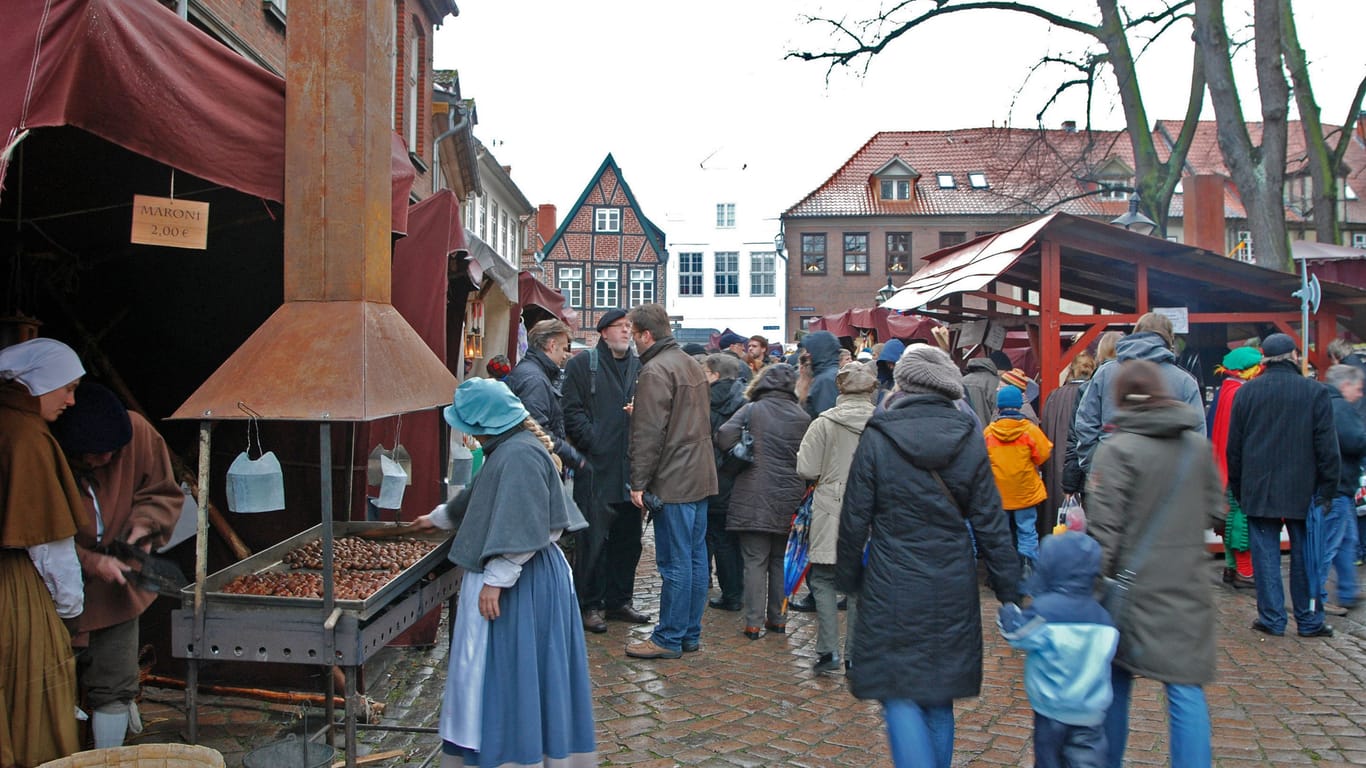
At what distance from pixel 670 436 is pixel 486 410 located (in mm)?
2237

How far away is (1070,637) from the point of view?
3.40 metres

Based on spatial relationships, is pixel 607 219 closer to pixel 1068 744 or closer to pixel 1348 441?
pixel 1348 441

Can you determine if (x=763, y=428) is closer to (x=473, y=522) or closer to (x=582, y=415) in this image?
(x=582, y=415)

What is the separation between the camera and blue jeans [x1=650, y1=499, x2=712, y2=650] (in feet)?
19.3

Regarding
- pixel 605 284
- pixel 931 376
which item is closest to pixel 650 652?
pixel 931 376

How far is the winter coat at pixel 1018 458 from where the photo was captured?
7.05 metres

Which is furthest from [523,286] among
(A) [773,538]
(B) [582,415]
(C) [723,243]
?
(C) [723,243]

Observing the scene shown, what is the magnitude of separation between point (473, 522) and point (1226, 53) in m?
13.3

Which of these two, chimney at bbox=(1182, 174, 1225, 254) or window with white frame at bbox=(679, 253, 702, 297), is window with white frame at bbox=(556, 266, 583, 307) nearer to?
window with white frame at bbox=(679, 253, 702, 297)

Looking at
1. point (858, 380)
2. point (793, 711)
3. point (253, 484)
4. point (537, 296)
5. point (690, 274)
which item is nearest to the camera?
point (253, 484)

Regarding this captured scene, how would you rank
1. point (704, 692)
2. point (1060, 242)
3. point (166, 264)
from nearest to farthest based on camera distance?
point (704, 692), point (166, 264), point (1060, 242)

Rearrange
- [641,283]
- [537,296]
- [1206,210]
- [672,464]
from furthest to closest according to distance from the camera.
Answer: [641,283] → [1206,210] → [537,296] → [672,464]

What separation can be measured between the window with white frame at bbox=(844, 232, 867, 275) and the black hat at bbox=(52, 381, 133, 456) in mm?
41158

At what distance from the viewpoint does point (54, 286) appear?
5.55m
